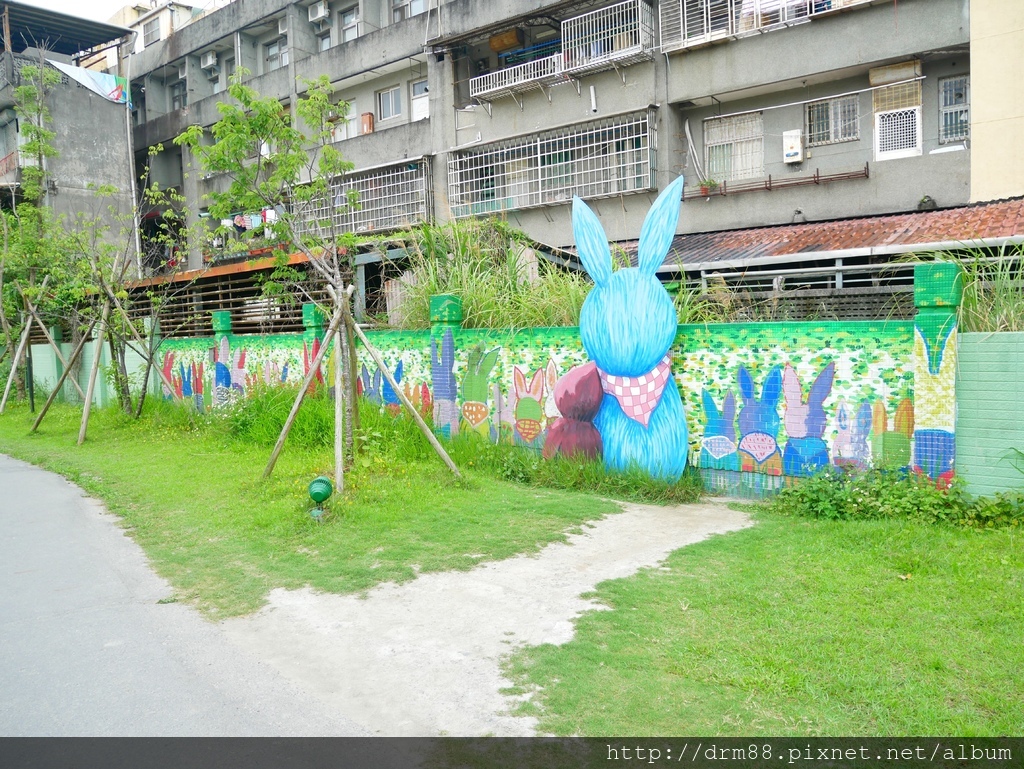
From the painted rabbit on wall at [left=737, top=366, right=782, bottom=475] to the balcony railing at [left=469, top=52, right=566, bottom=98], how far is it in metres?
12.4

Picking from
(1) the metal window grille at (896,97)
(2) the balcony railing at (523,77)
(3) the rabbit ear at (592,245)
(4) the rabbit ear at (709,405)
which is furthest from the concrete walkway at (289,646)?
(2) the balcony railing at (523,77)

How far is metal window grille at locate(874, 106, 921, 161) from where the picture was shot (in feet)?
47.1

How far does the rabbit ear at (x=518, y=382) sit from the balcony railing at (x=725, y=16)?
9.99 metres

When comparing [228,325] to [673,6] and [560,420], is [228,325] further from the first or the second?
[673,6]

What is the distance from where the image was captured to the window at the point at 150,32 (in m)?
32.8

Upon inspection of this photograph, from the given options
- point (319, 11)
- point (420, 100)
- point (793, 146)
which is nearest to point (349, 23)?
point (319, 11)

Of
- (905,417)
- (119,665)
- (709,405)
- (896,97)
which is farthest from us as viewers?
(896,97)

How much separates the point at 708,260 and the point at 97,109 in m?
24.8

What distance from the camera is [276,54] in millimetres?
26844

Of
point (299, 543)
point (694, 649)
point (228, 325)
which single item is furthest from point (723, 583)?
point (228, 325)

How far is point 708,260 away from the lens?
13.8m

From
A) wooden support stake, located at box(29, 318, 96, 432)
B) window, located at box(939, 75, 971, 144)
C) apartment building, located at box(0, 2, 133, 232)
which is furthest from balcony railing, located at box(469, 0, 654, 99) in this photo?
apartment building, located at box(0, 2, 133, 232)

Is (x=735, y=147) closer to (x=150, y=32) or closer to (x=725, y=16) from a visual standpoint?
(x=725, y=16)

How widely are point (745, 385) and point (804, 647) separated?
12.7 feet
